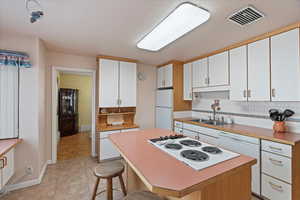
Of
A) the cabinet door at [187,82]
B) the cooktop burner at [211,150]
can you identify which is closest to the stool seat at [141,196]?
the cooktop burner at [211,150]

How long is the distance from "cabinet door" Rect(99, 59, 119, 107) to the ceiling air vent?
242 cm

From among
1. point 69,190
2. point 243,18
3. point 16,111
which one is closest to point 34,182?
point 69,190

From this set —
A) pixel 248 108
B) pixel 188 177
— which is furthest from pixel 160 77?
pixel 188 177

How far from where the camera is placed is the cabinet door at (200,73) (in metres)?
3.11

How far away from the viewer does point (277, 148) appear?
176cm

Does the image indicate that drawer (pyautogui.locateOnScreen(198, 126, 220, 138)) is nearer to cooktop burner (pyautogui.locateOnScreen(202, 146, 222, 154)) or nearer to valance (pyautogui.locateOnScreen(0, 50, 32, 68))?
cooktop burner (pyautogui.locateOnScreen(202, 146, 222, 154))

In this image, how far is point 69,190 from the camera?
2.13m

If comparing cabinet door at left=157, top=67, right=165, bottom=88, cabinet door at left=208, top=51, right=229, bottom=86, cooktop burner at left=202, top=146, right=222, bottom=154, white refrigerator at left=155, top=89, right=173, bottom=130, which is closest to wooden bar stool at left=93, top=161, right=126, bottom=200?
cooktop burner at left=202, top=146, right=222, bottom=154

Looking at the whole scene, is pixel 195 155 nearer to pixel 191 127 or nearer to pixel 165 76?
pixel 191 127

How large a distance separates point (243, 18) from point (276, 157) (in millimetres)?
1783

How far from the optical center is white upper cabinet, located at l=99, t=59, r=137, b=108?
3125 millimetres

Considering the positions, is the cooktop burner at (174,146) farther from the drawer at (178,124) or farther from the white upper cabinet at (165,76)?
the white upper cabinet at (165,76)

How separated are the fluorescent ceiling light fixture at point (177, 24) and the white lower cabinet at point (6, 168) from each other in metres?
2.35

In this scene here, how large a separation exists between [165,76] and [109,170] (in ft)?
9.12
